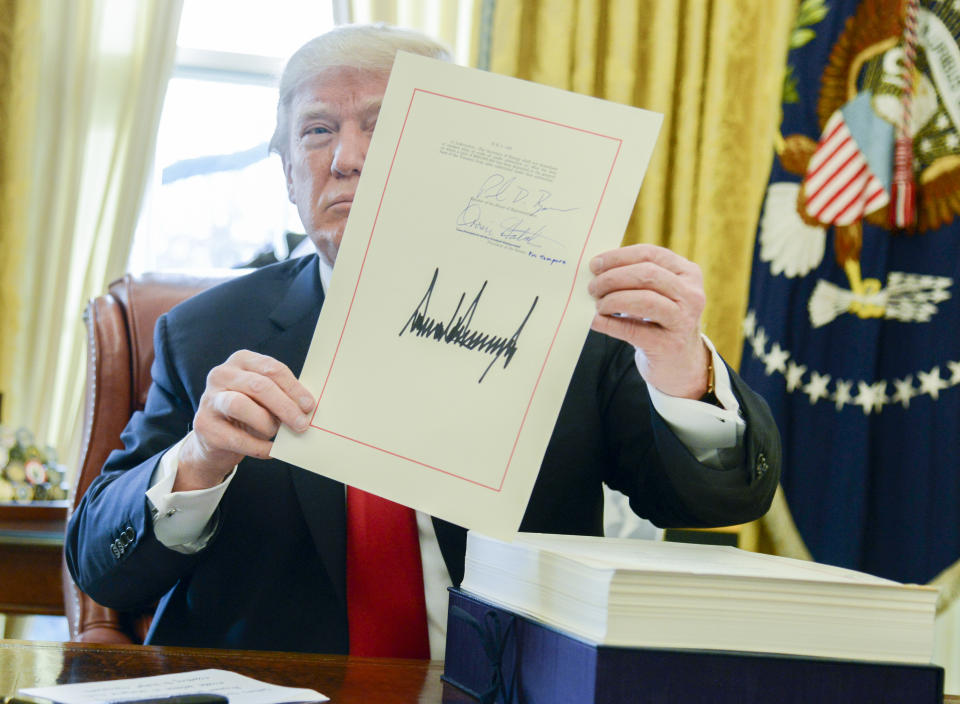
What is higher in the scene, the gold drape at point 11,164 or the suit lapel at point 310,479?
the gold drape at point 11,164

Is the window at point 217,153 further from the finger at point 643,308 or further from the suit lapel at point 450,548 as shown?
the finger at point 643,308

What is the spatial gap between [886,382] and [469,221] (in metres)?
2.20

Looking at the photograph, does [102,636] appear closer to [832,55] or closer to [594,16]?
[594,16]

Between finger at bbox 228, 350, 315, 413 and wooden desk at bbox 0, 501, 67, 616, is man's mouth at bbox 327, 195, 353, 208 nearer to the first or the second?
finger at bbox 228, 350, 315, 413

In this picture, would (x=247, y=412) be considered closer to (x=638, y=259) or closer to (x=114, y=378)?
(x=638, y=259)

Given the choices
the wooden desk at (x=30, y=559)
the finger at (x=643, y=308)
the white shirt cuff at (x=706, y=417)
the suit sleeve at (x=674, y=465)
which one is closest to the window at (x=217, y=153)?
the wooden desk at (x=30, y=559)

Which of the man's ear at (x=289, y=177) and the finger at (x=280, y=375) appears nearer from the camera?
the finger at (x=280, y=375)

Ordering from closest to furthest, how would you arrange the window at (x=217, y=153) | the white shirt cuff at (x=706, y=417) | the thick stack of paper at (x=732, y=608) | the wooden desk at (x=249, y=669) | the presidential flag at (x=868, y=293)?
the thick stack of paper at (x=732, y=608) < the wooden desk at (x=249, y=669) < the white shirt cuff at (x=706, y=417) < the presidential flag at (x=868, y=293) < the window at (x=217, y=153)

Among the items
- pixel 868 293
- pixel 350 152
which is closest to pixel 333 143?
pixel 350 152

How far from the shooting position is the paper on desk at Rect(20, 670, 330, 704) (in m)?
0.70

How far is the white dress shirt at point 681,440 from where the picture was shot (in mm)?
1018

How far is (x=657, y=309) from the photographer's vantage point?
873 millimetres

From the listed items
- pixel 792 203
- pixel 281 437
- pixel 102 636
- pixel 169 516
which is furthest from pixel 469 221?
pixel 792 203
